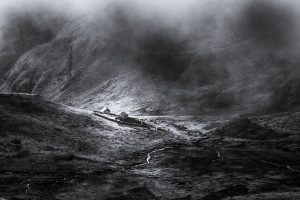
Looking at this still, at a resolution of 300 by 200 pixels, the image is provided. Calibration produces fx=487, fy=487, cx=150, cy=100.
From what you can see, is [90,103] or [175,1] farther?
[175,1]

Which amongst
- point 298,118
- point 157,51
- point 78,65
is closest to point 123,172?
point 298,118

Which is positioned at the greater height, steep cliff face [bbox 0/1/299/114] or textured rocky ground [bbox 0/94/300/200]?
steep cliff face [bbox 0/1/299/114]

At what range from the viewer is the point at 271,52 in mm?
19000

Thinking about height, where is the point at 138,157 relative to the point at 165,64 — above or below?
below

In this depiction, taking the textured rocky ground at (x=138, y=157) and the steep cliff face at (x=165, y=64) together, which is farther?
the steep cliff face at (x=165, y=64)

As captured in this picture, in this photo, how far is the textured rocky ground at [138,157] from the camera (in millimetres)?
7859

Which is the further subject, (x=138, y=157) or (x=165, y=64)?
(x=165, y=64)

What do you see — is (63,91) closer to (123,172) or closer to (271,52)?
(271,52)

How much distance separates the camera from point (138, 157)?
34.8 feet

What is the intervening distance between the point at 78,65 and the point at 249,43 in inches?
346

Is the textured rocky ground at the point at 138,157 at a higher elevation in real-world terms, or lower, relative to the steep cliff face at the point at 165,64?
lower

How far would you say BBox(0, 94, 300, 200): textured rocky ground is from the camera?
786 cm

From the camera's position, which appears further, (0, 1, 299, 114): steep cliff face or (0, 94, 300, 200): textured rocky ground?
(0, 1, 299, 114): steep cliff face

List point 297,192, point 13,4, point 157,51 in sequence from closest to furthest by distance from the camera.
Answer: point 297,192
point 157,51
point 13,4
